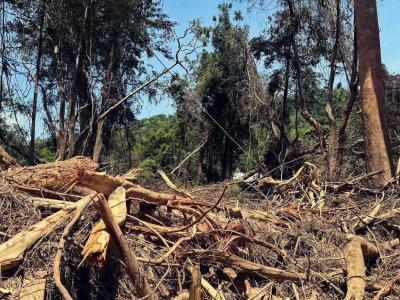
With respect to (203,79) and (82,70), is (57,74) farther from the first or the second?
(203,79)

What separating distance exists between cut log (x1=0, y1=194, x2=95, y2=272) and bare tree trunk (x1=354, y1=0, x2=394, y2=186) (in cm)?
549

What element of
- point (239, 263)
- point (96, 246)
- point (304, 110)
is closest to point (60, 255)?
point (96, 246)

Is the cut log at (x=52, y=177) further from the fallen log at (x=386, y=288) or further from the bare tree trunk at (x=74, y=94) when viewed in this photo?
the bare tree trunk at (x=74, y=94)

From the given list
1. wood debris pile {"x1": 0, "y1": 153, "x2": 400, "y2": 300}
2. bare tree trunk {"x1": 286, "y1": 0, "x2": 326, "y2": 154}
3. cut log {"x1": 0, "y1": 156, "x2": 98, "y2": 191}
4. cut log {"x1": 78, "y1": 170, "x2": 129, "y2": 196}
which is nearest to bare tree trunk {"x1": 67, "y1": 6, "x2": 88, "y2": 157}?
bare tree trunk {"x1": 286, "y1": 0, "x2": 326, "y2": 154}

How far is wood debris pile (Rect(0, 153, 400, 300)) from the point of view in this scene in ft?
12.1

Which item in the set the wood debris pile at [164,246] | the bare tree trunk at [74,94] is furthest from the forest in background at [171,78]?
the wood debris pile at [164,246]

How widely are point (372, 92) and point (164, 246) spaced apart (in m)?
5.41

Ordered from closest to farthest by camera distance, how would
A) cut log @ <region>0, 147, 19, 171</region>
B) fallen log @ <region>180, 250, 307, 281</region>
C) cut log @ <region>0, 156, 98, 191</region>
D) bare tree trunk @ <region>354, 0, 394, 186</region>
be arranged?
fallen log @ <region>180, 250, 307, 281</region> < cut log @ <region>0, 156, 98, 191</region> < cut log @ <region>0, 147, 19, 171</region> < bare tree trunk @ <region>354, 0, 394, 186</region>

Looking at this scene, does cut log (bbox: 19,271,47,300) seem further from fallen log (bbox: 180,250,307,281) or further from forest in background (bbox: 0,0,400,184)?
forest in background (bbox: 0,0,400,184)

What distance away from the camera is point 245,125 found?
2450 centimetres

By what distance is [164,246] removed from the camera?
14.8 feet

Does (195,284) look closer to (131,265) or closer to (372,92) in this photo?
(131,265)

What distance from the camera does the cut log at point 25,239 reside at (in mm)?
3623

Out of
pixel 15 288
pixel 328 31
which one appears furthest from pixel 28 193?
pixel 328 31
